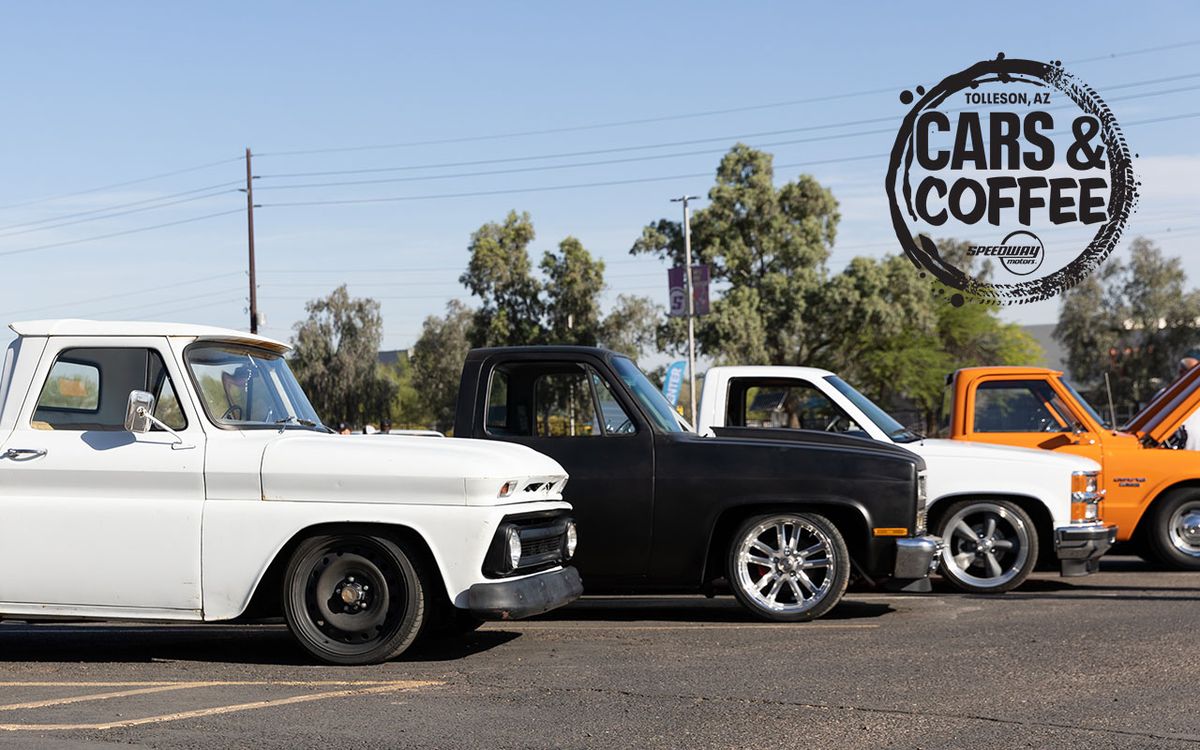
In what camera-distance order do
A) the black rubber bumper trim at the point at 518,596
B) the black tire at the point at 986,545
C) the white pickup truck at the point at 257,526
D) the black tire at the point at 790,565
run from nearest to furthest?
1. the black rubber bumper trim at the point at 518,596
2. the white pickup truck at the point at 257,526
3. the black tire at the point at 790,565
4. the black tire at the point at 986,545

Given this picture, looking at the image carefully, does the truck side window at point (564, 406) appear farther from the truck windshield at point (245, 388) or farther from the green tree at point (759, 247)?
the green tree at point (759, 247)

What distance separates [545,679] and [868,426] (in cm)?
516

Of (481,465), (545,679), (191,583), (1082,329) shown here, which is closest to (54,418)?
(191,583)

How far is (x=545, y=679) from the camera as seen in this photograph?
24.7 ft

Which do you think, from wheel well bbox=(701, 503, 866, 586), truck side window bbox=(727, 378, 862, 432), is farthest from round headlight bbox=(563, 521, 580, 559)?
truck side window bbox=(727, 378, 862, 432)

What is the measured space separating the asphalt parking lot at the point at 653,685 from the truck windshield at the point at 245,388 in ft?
4.63

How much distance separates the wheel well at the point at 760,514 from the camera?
387 inches

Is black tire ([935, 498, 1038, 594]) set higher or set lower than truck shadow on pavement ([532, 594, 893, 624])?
higher

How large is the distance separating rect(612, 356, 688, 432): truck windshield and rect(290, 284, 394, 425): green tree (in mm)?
69097

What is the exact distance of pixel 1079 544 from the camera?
11.6 metres

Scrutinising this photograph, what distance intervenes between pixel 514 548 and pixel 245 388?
1973 mm

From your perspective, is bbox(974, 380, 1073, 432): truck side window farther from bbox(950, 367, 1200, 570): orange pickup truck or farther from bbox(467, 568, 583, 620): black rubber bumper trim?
bbox(467, 568, 583, 620): black rubber bumper trim

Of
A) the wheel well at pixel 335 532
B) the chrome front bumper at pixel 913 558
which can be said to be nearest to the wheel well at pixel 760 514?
the chrome front bumper at pixel 913 558

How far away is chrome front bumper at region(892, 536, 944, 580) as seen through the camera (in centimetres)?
969
